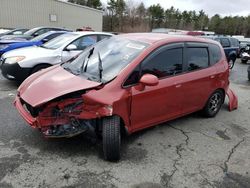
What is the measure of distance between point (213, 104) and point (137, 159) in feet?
8.19

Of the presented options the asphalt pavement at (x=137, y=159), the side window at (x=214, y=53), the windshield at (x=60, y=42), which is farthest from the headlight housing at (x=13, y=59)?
the side window at (x=214, y=53)

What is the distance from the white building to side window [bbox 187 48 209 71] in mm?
23788

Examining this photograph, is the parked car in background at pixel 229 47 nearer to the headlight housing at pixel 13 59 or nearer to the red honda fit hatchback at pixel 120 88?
the red honda fit hatchback at pixel 120 88

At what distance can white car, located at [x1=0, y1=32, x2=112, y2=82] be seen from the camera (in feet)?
21.8

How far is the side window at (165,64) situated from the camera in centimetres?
403

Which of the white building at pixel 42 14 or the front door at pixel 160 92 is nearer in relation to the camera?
the front door at pixel 160 92

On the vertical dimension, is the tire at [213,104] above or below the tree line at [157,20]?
below

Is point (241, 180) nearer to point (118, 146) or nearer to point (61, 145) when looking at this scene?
point (118, 146)

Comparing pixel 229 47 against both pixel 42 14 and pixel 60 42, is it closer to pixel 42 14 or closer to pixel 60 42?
pixel 60 42

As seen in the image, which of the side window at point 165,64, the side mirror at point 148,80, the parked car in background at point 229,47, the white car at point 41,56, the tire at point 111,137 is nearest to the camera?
the tire at point 111,137

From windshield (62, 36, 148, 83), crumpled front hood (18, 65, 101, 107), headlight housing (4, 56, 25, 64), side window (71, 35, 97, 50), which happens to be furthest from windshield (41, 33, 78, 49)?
crumpled front hood (18, 65, 101, 107)

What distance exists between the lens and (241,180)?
3.36 meters

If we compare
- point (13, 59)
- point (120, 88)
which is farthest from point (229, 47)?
point (120, 88)

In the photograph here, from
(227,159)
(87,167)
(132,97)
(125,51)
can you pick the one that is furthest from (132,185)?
(125,51)
